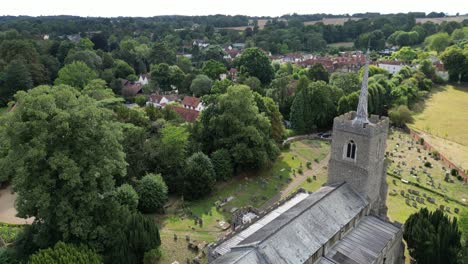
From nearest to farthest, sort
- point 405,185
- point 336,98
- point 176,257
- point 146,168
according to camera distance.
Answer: point 176,257, point 146,168, point 405,185, point 336,98

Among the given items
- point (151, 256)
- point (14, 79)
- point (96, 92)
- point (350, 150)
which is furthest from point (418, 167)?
A: point (14, 79)

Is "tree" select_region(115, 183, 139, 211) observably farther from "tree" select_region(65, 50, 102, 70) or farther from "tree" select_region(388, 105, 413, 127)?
"tree" select_region(65, 50, 102, 70)

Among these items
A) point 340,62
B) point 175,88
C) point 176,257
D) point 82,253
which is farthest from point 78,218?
point 340,62

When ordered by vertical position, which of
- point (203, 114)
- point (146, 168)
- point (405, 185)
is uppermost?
point (203, 114)

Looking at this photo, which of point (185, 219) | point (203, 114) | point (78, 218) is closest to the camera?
point (78, 218)

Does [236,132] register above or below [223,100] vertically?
below

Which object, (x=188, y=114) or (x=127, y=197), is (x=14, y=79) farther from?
(x=127, y=197)

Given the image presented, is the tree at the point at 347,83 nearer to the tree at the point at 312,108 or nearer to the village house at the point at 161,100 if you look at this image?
the tree at the point at 312,108

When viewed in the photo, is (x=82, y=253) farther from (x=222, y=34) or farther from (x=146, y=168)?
(x=222, y=34)
